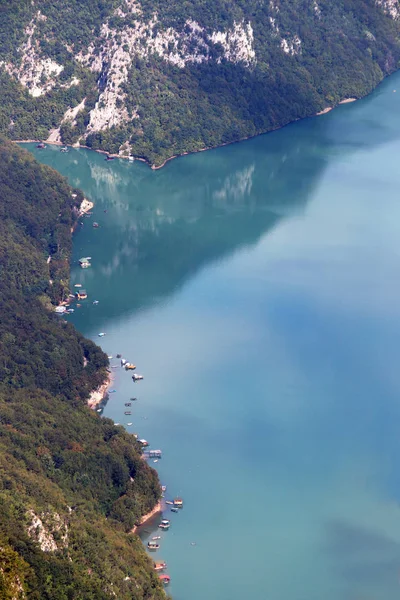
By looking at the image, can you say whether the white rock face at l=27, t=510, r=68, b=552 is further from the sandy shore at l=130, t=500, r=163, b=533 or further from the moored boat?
the sandy shore at l=130, t=500, r=163, b=533

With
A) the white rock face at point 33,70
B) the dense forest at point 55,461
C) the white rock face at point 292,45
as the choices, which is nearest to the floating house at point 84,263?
the dense forest at point 55,461

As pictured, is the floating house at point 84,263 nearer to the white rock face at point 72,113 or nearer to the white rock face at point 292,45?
the white rock face at point 72,113

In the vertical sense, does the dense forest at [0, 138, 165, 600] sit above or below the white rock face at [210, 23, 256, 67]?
below

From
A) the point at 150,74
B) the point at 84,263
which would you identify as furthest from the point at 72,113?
the point at 84,263

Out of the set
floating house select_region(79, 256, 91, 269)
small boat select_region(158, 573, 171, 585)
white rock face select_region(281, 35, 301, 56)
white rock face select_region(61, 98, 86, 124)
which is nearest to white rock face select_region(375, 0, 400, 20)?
white rock face select_region(281, 35, 301, 56)

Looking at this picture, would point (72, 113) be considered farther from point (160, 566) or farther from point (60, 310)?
point (160, 566)
